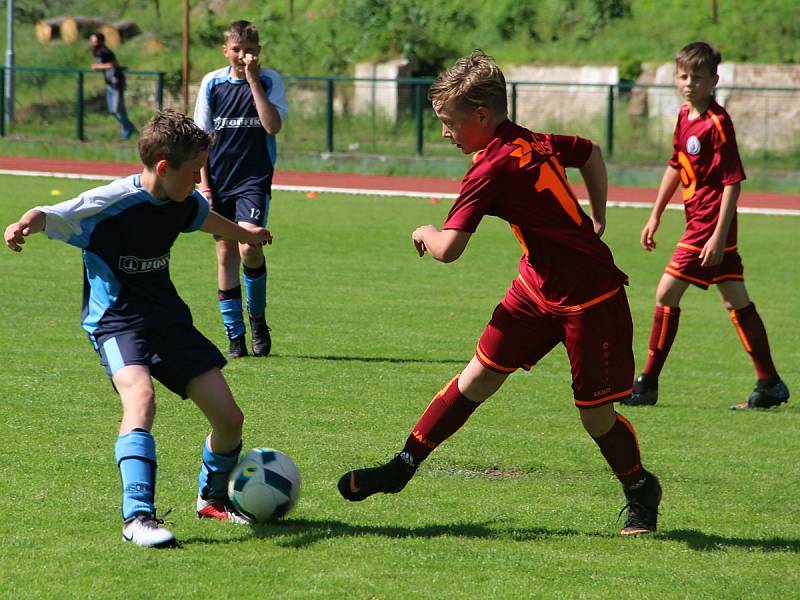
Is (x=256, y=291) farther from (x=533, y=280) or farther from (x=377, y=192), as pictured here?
(x=377, y=192)

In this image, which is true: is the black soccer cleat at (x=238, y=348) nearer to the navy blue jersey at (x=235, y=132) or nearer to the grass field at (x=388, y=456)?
the grass field at (x=388, y=456)

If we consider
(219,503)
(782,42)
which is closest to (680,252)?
(219,503)

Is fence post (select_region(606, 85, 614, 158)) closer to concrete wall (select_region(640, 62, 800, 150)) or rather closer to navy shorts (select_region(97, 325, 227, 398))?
concrete wall (select_region(640, 62, 800, 150))

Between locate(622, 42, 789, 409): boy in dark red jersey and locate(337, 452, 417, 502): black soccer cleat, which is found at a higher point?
locate(622, 42, 789, 409): boy in dark red jersey

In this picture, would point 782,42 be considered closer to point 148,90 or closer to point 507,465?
point 148,90

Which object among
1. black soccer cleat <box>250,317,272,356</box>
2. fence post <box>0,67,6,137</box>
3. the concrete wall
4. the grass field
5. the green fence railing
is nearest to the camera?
the grass field

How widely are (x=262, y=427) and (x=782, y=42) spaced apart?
26726 millimetres

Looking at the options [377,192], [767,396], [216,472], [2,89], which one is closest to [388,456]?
[216,472]

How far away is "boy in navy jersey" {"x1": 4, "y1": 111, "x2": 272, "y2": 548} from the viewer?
15.1 feet

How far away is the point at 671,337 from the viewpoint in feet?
24.7

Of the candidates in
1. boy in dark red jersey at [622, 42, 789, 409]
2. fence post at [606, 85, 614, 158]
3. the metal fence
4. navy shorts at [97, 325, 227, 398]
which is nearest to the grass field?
boy in dark red jersey at [622, 42, 789, 409]

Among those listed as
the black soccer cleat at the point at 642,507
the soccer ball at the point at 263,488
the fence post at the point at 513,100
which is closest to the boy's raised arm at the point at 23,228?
the soccer ball at the point at 263,488

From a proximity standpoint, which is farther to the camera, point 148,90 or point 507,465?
point 148,90

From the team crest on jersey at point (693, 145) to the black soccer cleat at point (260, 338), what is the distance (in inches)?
116
